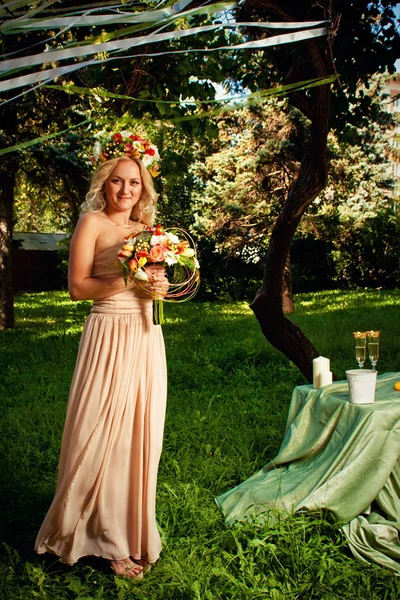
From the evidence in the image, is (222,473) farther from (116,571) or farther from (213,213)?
(213,213)

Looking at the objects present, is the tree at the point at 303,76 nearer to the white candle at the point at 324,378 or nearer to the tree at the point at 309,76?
the tree at the point at 309,76

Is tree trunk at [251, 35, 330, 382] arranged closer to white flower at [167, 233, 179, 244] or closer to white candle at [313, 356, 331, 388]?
white candle at [313, 356, 331, 388]

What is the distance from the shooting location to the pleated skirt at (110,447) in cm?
306

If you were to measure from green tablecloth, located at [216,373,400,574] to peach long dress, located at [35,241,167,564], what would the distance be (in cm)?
86

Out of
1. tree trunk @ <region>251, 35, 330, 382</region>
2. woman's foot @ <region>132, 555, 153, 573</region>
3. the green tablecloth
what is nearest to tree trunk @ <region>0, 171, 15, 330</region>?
tree trunk @ <region>251, 35, 330, 382</region>

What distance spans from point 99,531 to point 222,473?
155cm

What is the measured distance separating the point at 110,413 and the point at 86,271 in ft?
2.20

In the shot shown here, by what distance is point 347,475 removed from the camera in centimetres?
352

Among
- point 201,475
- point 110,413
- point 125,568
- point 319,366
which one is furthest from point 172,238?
point 201,475

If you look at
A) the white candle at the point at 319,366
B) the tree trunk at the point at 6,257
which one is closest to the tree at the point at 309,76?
the white candle at the point at 319,366

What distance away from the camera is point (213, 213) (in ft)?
52.6

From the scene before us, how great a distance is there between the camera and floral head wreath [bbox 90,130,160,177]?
3.25 metres

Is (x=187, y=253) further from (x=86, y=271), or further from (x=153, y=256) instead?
(x=86, y=271)

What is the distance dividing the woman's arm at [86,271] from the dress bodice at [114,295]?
35 millimetres
